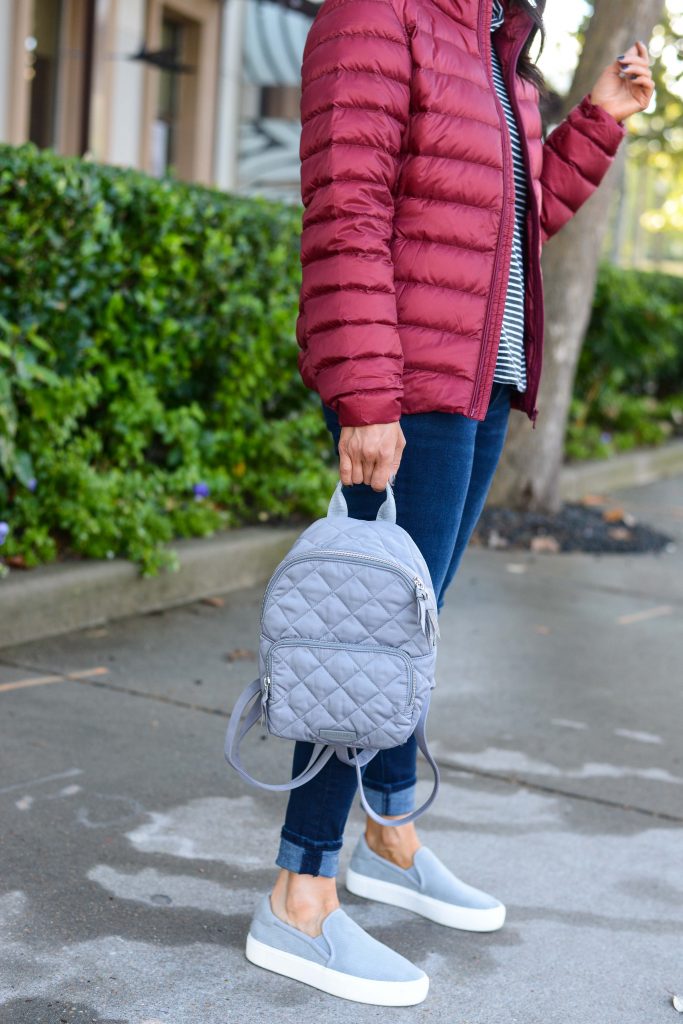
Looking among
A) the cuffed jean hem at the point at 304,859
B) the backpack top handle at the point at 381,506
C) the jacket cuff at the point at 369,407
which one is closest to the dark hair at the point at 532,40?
the jacket cuff at the point at 369,407

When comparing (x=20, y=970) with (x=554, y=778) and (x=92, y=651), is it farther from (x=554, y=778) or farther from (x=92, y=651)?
(x=92, y=651)

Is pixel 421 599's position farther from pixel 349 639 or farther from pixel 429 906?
pixel 429 906

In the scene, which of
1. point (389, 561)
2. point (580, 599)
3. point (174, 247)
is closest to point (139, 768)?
point (389, 561)

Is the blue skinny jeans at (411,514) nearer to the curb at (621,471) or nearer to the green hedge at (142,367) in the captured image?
the green hedge at (142,367)

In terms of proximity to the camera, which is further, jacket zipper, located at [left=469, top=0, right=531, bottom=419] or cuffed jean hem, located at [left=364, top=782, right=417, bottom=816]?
cuffed jean hem, located at [left=364, top=782, right=417, bottom=816]

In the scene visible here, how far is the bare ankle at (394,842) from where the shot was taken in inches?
108

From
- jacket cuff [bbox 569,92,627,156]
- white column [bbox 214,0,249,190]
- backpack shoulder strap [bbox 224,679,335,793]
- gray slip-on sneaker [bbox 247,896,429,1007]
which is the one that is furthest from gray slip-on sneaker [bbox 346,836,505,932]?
white column [bbox 214,0,249,190]

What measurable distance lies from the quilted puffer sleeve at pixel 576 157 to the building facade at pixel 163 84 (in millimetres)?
8950

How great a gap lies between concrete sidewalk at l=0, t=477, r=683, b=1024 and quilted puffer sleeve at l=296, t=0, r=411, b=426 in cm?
107

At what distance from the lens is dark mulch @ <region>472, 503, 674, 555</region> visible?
6.70m

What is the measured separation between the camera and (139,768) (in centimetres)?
331

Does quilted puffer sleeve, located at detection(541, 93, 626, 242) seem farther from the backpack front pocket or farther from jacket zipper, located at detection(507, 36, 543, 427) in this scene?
the backpack front pocket

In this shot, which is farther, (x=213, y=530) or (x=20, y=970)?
(x=213, y=530)

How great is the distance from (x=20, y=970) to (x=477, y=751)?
1.69 metres
